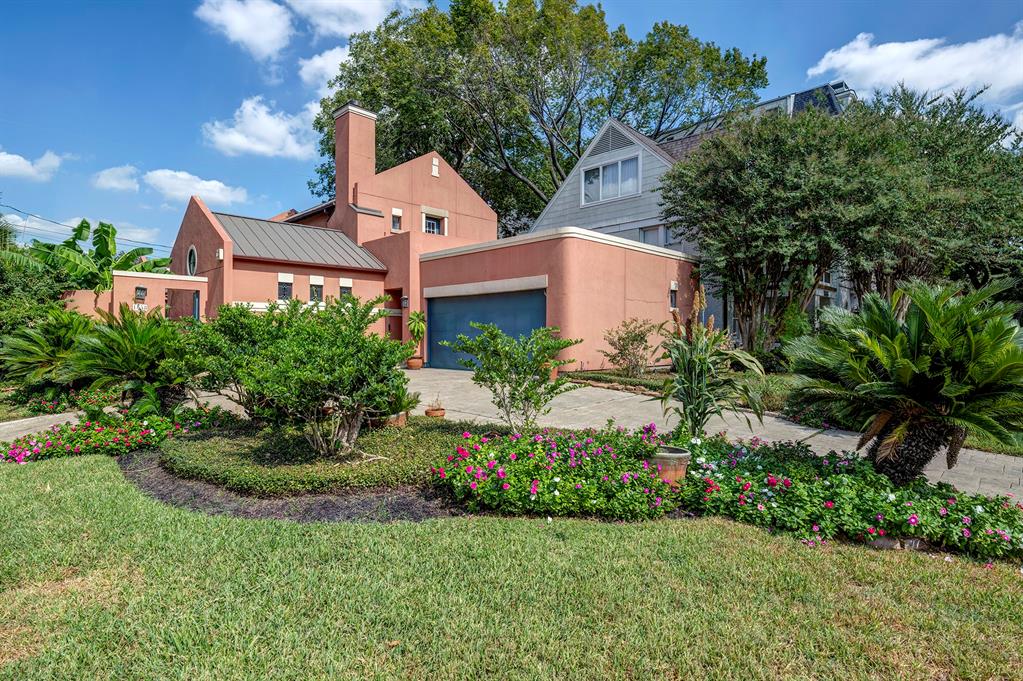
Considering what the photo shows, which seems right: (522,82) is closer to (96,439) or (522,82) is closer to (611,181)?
(611,181)

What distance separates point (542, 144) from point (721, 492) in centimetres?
2968

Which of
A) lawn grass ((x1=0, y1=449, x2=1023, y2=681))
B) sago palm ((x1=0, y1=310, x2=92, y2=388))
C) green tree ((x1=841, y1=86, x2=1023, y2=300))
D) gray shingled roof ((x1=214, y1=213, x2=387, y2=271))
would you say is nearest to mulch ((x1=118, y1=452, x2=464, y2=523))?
lawn grass ((x1=0, y1=449, x2=1023, y2=681))

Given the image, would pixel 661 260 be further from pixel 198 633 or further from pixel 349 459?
pixel 198 633

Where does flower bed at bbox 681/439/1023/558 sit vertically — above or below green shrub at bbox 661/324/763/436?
below

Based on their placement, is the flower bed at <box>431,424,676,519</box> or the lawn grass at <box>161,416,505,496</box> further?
the lawn grass at <box>161,416,505,496</box>

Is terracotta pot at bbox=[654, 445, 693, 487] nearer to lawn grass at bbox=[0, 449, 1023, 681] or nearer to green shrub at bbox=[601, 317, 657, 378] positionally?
lawn grass at bbox=[0, 449, 1023, 681]

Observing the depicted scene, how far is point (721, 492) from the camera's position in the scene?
4.53 m

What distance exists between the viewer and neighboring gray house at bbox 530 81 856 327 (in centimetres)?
1944

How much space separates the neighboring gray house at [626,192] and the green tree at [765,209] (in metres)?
1.74

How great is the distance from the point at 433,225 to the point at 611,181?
8447 millimetres

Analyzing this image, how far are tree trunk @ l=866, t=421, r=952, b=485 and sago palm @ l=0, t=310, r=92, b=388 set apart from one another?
13.3 m

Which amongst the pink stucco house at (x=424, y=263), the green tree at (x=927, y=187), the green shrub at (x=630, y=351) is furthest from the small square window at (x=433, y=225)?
the green tree at (x=927, y=187)

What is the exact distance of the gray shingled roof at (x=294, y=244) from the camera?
18.4 m

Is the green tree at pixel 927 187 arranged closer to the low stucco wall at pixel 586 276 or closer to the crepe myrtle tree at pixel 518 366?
the low stucco wall at pixel 586 276
